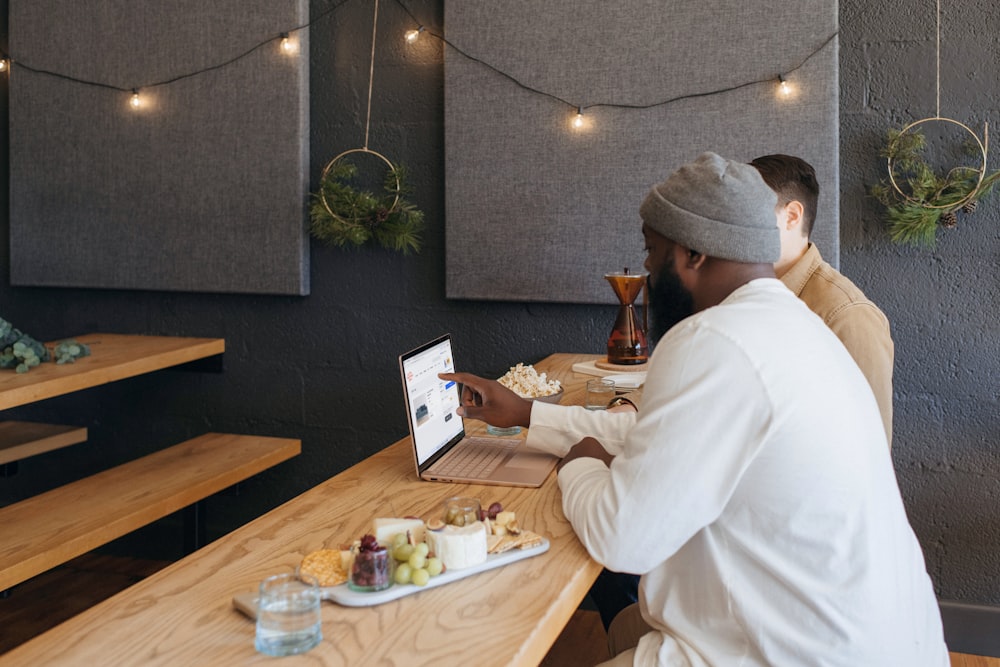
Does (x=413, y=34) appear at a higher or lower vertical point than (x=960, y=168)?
higher

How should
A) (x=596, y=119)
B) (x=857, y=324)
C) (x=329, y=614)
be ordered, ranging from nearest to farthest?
(x=329, y=614)
(x=857, y=324)
(x=596, y=119)

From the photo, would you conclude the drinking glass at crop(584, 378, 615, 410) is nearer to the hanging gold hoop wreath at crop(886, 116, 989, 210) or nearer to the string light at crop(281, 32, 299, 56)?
the hanging gold hoop wreath at crop(886, 116, 989, 210)

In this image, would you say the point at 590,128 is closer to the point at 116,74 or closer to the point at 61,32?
the point at 116,74

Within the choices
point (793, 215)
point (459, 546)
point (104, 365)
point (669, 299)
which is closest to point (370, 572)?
point (459, 546)

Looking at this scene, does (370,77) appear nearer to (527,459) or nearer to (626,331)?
(626,331)

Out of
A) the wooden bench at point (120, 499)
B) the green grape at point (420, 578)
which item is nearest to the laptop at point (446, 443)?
the green grape at point (420, 578)

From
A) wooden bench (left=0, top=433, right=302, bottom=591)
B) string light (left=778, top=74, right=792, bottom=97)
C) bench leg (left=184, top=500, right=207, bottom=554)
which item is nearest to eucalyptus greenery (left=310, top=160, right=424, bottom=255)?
wooden bench (left=0, top=433, right=302, bottom=591)

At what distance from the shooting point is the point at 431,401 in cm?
183

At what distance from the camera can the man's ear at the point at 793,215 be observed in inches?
84.4

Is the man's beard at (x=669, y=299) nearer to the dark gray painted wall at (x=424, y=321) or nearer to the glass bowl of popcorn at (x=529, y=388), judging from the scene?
the glass bowl of popcorn at (x=529, y=388)

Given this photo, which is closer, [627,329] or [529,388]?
[529,388]

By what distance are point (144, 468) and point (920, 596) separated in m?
2.41

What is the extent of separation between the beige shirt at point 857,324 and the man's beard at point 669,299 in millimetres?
632

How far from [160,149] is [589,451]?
2489mm
